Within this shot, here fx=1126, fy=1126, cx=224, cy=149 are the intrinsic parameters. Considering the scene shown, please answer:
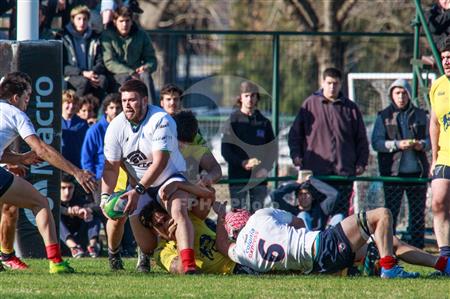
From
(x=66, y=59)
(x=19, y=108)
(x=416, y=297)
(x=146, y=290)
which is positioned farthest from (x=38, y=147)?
(x=66, y=59)

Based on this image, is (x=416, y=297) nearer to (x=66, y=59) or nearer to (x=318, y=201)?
(x=318, y=201)

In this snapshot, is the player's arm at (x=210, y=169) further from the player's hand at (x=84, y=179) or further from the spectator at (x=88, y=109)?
the spectator at (x=88, y=109)

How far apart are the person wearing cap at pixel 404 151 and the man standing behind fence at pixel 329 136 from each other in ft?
1.51

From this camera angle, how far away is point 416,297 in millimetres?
8969

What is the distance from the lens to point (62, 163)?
10.4 metres

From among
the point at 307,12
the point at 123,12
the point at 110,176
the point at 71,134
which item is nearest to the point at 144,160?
the point at 110,176

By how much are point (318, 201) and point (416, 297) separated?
582 cm

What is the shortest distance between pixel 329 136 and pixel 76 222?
3.54 meters

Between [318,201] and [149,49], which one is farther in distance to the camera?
[149,49]

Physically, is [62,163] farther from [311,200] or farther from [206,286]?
[311,200]

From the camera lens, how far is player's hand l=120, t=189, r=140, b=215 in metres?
10.7

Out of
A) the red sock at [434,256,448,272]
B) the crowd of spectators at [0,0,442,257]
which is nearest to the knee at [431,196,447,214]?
the red sock at [434,256,448,272]

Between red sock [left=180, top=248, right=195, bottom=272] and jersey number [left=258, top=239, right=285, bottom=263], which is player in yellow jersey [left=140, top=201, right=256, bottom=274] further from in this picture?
jersey number [left=258, top=239, right=285, bottom=263]

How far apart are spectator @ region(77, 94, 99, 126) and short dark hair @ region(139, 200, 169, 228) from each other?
430 centimetres
